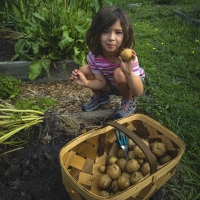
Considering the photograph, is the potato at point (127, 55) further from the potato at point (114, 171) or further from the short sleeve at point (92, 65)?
the potato at point (114, 171)

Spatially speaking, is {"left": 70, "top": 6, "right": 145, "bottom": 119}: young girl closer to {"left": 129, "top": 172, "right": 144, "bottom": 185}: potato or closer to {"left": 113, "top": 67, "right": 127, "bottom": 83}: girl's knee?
{"left": 113, "top": 67, "right": 127, "bottom": 83}: girl's knee

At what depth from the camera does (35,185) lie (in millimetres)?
1460

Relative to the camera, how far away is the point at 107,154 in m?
1.62

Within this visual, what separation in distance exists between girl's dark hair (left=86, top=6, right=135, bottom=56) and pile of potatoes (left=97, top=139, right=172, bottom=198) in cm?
Result: 83

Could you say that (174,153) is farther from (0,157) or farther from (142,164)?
(0,157)

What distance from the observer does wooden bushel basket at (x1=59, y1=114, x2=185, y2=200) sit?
114cm

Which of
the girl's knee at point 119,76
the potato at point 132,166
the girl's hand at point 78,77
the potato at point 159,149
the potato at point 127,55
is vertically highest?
the potato at point 127,55

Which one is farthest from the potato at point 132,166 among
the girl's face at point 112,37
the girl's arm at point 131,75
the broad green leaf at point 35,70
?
the broad green leaf at point 35,70

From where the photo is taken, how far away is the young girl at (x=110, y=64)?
166 centimetres

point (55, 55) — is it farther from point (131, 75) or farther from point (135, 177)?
point (135, 177)

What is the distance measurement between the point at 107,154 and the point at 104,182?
0.31 m

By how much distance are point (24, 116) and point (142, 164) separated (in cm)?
96

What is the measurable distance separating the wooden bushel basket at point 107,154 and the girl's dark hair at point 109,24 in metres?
0.62

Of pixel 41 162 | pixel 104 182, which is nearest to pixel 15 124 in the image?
pixel 41 162
